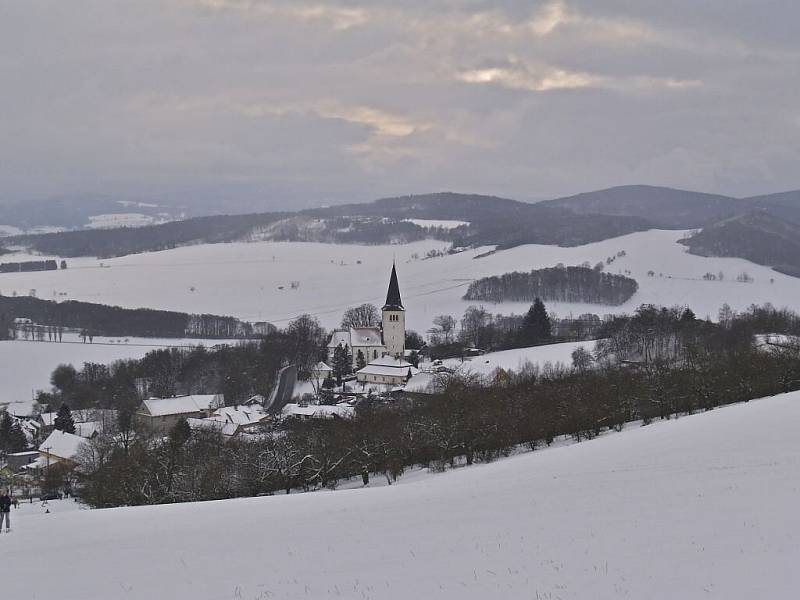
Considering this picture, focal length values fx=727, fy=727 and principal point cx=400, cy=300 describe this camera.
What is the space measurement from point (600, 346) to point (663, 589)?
64979 mm

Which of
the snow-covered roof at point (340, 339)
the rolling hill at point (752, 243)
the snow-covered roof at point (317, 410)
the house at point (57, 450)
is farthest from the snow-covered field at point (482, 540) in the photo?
the rolling hill at point (752, 243)

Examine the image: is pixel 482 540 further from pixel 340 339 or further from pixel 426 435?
pixel 340 339

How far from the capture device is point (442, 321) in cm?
11369

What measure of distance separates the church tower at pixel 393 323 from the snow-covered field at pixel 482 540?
6351cm

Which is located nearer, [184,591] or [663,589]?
[663,589]

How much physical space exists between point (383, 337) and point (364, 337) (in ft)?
8.17

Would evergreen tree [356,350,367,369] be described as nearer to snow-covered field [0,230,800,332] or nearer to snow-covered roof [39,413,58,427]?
snow-covered field [0,230,800,332]

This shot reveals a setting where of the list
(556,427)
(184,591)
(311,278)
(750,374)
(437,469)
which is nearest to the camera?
(184,591)

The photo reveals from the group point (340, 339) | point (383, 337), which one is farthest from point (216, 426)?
point (340, 339)

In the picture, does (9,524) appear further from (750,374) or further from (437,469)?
(750,374)

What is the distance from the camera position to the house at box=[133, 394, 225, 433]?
200ft

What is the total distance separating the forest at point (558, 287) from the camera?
5315 inches

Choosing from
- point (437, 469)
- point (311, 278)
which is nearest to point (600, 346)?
point (437, 469)

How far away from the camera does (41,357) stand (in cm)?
8881
